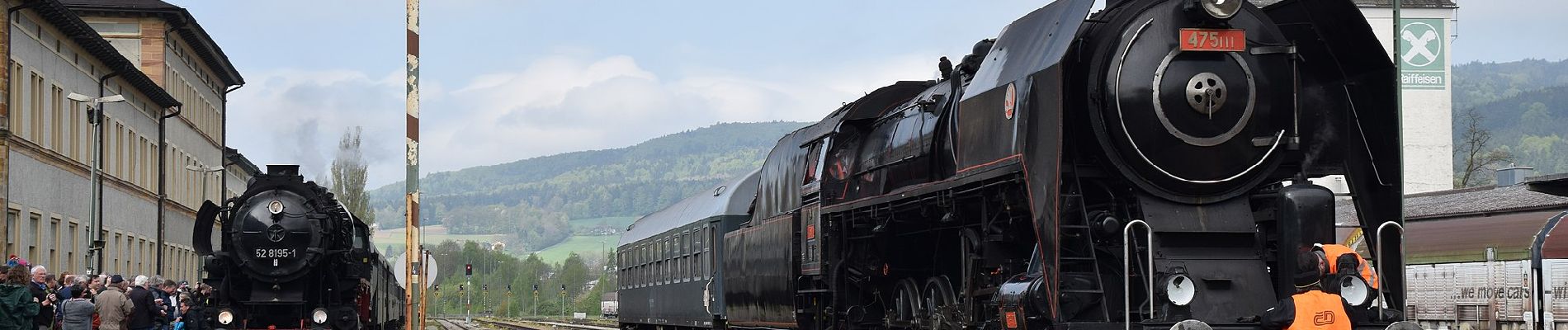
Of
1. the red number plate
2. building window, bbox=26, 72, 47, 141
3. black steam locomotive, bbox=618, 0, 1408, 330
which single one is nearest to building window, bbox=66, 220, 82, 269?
building window, bbox=26, 72, 47, 141

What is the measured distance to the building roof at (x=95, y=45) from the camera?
29422 mm

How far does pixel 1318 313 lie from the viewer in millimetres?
8867

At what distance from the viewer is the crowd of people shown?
13039 millimetres

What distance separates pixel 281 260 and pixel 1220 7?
1350 centimetres

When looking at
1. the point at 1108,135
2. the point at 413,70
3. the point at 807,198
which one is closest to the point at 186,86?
the point at 413,70

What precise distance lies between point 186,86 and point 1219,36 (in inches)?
1734

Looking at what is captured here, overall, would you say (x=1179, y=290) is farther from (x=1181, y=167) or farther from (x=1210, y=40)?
(x=1210, y=40)

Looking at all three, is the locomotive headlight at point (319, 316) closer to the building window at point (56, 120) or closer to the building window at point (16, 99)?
the building window at point (16, 99)

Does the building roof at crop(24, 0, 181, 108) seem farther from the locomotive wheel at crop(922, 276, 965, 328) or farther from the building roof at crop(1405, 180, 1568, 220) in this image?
the building roof at crop(1405, 180, 1568, 220)

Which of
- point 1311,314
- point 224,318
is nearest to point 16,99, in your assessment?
point 224,318

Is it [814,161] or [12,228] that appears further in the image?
[12,228]

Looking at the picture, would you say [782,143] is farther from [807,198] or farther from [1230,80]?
[1230,80]

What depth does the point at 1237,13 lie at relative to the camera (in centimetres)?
1020

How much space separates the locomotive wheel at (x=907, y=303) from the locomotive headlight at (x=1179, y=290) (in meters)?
3.77
